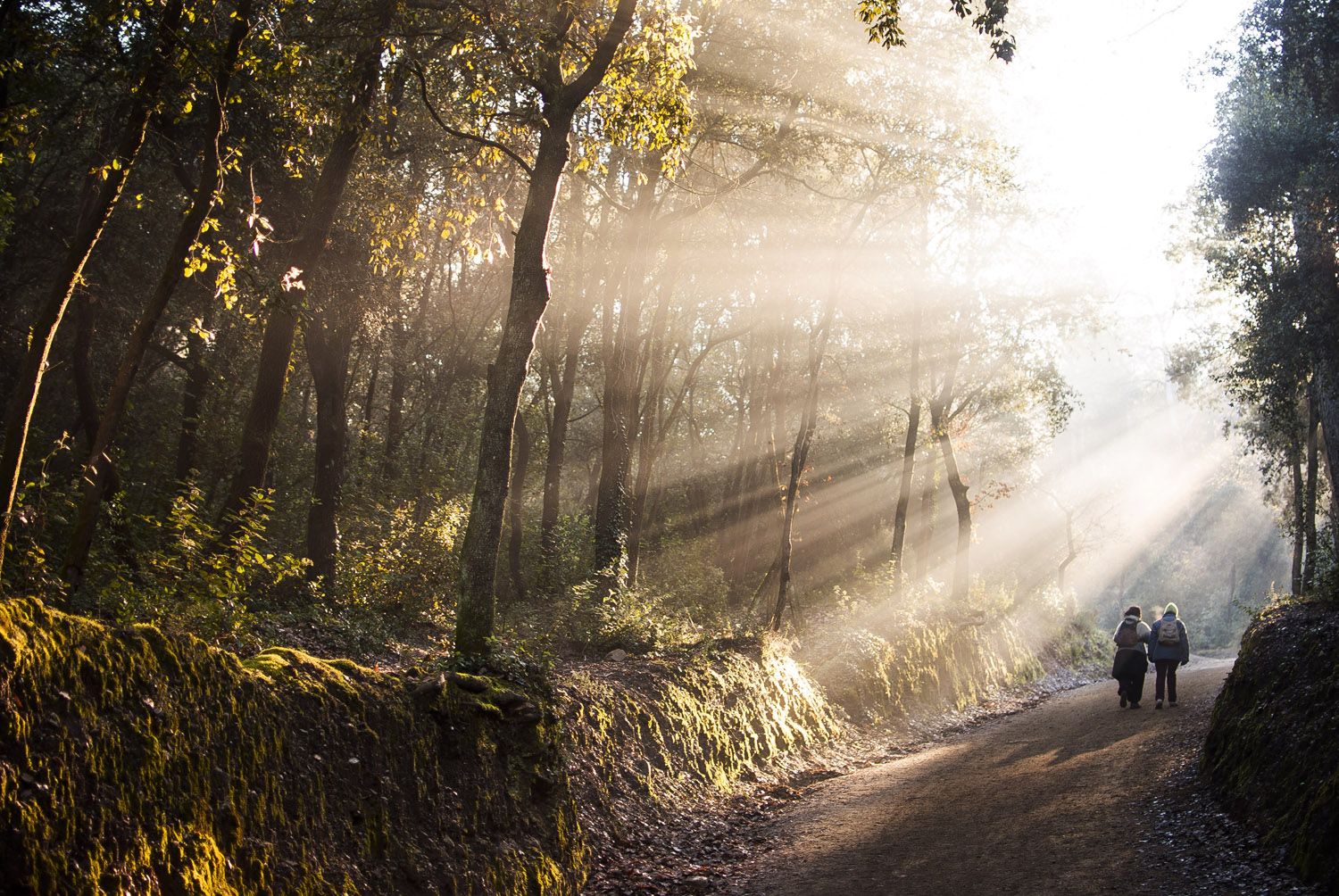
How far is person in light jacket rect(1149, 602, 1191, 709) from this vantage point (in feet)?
59.0

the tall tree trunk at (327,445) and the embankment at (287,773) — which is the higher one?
the tall tree trunk at (327,445)

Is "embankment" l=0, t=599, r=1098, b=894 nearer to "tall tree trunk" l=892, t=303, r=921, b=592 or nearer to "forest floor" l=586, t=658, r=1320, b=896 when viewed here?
"forest floor" l=586, t=658, r=1320, b=896

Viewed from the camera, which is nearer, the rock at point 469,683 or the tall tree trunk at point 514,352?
the rock at point 469,683

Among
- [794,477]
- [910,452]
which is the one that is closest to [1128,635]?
[794,477]

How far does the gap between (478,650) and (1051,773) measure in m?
7.85

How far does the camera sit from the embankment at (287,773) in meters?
4.42

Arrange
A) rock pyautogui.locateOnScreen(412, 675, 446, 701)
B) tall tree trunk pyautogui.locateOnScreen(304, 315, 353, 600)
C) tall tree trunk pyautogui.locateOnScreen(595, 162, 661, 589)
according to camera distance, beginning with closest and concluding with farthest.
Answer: rock pyautogui.locateOnScreen(412, 675, 446, 701) → tall tree trunk pyautogui.locateOnScreen(304, 315, 353, 600) → tall tree trunk pyautogui.locateOnScreen(595, 162, 661, 589)

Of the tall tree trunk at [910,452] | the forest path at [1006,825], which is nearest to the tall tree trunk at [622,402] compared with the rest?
the forest path at [1006,825]

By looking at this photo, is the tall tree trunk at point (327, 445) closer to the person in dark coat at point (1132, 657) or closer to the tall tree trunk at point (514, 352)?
the tall tree trunk at point (514, 352)

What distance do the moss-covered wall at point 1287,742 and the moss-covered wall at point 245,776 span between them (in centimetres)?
620

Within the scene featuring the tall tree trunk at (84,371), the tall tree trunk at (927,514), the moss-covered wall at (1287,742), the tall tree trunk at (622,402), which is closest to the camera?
the moss-covered wall at (1287,742)

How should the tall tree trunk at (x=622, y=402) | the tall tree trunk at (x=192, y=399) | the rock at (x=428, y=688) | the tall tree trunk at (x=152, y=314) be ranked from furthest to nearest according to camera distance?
the tall tree trunk at (x=192, y=399) → the tall tree trunk at (x=622, y=402) → the tall tree trunk at (x=152, y=314) → the rock at (x=428, y=688)

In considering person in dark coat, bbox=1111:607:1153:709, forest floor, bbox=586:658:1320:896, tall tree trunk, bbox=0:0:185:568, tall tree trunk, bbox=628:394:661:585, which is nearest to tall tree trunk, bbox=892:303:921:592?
tall tree trunk, bbox=628:394:661:585

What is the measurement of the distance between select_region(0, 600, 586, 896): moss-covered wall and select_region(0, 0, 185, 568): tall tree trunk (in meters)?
1.35
